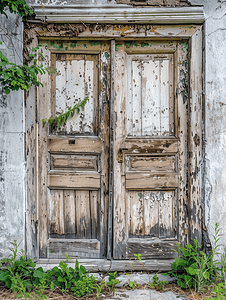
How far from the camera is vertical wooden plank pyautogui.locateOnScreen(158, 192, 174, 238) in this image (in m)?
2.53

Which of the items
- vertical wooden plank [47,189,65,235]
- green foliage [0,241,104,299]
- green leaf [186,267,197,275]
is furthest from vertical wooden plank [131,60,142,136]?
green foliage [0,241,104,299]

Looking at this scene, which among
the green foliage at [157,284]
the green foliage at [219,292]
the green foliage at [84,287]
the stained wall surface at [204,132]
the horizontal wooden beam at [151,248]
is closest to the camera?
the green foliage at [219,292]

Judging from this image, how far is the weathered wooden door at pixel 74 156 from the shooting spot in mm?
2510

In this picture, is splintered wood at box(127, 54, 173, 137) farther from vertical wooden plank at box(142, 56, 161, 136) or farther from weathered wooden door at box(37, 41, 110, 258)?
weathered wooden door at box(37, 41, 110, 258)

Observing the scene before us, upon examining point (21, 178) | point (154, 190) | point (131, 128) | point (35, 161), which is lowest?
point (154, 190)

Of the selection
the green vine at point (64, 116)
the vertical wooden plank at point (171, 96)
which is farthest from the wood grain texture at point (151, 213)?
the green vine at point (64, 116)

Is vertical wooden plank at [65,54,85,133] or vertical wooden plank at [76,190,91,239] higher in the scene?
vertical wooden plank at [65,54,85,133]

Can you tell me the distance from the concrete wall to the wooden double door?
8.5 inches

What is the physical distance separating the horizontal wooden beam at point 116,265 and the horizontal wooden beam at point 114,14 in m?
2.57

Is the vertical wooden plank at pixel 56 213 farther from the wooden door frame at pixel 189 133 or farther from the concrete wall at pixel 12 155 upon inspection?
the concrete wall at pixel 12 155

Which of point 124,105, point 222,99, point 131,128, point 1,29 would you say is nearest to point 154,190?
point 131,128

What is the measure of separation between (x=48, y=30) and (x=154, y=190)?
209 cm

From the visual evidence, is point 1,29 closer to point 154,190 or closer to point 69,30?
point 69,30

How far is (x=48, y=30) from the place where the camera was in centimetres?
241
